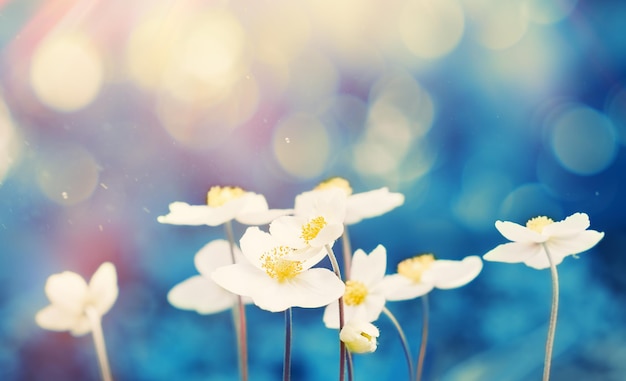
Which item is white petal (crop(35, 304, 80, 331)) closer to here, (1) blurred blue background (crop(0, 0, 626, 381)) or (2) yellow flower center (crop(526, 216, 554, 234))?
(1) blurred blue background (crop(0, 0, 626, 381))

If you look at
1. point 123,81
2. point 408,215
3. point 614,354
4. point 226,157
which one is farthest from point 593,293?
point 123,81

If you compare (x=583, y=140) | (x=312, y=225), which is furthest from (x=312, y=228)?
(x=583, y=140)

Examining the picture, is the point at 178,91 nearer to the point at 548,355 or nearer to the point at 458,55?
the point at 458,55

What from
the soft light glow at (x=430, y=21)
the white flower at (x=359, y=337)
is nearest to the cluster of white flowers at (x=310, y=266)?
the white flower at (x=359, y=337)

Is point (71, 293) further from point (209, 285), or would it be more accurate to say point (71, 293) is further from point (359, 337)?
point (359, 337)

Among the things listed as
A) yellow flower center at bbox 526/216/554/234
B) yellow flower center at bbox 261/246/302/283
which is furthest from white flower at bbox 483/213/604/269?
yellow flower center at bbox 261/246/302/283

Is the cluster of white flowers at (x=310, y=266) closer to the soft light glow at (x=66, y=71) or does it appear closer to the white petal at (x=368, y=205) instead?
the white petal at (x=368, y=205)
